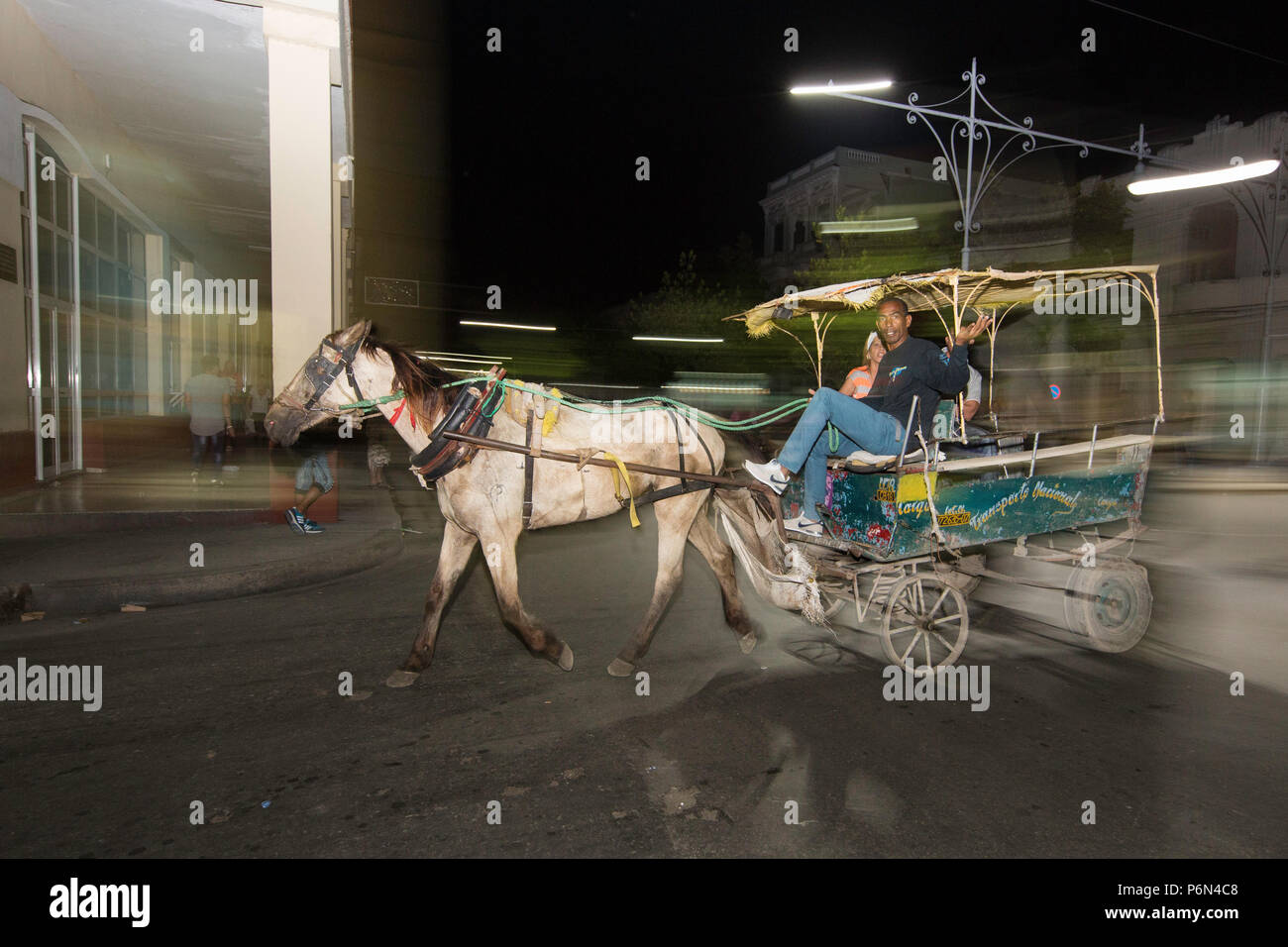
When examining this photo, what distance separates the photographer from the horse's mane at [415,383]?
4391 mm

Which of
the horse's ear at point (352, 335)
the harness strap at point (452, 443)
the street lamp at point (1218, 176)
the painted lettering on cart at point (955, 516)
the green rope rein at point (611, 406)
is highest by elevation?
the street lamp at point (1218, 176)

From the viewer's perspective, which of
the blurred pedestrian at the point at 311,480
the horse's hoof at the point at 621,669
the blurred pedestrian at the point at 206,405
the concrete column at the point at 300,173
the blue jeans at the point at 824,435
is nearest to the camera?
the horse's hoof at the point at 621,669

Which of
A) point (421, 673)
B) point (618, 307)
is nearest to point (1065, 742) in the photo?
point (421, 673)

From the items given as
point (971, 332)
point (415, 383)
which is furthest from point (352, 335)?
point (971, 332)

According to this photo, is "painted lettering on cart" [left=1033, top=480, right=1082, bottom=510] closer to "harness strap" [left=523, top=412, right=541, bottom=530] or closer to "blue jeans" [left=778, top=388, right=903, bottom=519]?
"blue jeans" [left=778, top=388, right=903, bottom=519]

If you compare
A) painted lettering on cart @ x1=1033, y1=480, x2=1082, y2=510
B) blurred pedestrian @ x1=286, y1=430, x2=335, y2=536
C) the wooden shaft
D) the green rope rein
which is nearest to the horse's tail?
the wooden shaft

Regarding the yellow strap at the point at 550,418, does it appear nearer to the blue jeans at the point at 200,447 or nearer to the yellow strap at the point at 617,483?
the yellow strap at the point at 617,483

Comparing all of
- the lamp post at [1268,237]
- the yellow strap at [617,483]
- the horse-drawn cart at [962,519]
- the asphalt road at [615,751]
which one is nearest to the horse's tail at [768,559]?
the horse-drawn cart at [962,519]

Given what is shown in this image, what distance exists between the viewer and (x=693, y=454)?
202 inches

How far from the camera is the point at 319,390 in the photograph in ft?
14.2

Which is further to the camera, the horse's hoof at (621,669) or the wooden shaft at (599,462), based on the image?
the horse's hoof at (621,669)

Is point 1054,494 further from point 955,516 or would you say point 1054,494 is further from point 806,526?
point 806,526

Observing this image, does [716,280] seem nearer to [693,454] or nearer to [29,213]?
[29,213]

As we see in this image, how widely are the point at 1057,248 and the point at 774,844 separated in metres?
25.0
